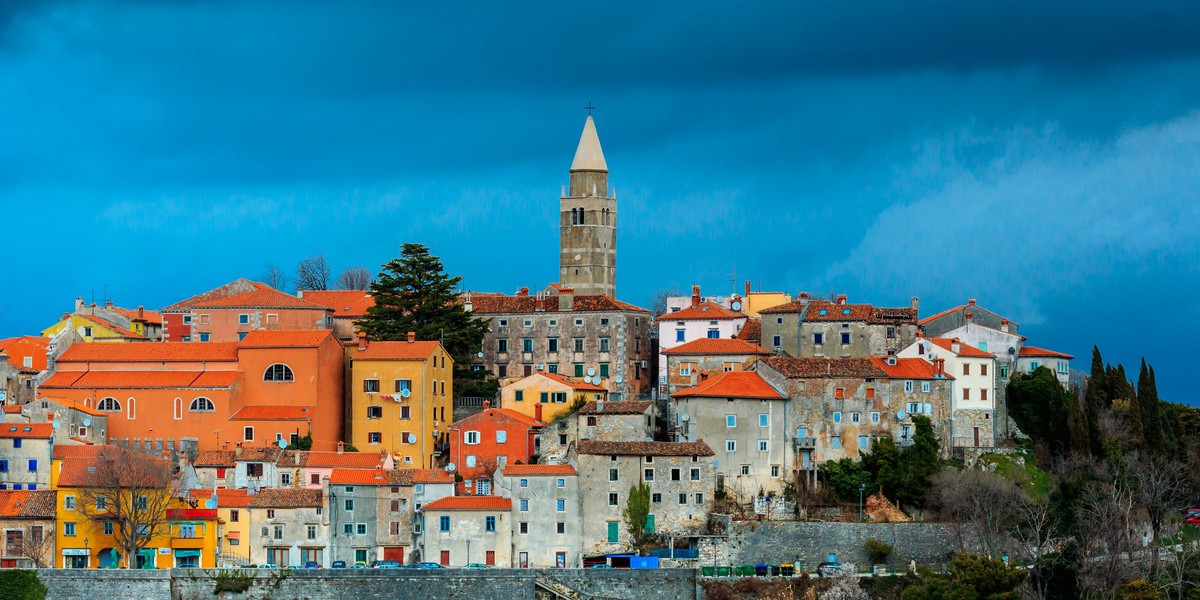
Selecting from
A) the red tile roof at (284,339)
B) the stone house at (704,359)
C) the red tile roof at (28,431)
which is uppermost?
the red tile roof at (284,339)

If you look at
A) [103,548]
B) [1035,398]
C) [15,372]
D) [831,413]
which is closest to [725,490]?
[831,413]

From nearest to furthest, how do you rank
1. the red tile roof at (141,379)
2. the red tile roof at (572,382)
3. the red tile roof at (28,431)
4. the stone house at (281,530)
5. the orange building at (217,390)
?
the stone house at (281,530), the red tile roof at (28,431), the orange building at (217,390), the red tile roof at (141,379), the red tile roof at (572,382)

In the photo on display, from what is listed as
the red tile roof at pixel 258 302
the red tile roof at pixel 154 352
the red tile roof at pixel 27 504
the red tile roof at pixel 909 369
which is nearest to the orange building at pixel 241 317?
the red tile roof at pixel 258 302

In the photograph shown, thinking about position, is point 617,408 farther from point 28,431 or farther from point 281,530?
Answer: point 28,431

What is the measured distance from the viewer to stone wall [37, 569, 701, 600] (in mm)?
77688

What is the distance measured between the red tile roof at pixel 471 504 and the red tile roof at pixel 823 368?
38.1 ft

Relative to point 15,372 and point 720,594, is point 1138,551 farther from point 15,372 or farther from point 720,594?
point 15,372

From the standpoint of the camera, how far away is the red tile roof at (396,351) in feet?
284

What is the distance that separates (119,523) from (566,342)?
22246 millimetres

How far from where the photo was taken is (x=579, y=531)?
3155 inches

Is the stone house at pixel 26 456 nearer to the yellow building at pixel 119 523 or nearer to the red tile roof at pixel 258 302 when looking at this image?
the yellow building at pixel 119 523

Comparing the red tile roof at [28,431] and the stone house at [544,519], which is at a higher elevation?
the red tile roof at [28,431]

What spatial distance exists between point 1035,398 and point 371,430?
25535 mm

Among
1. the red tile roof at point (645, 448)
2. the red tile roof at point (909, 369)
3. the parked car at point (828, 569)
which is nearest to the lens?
the parked car at point (828, 569)
